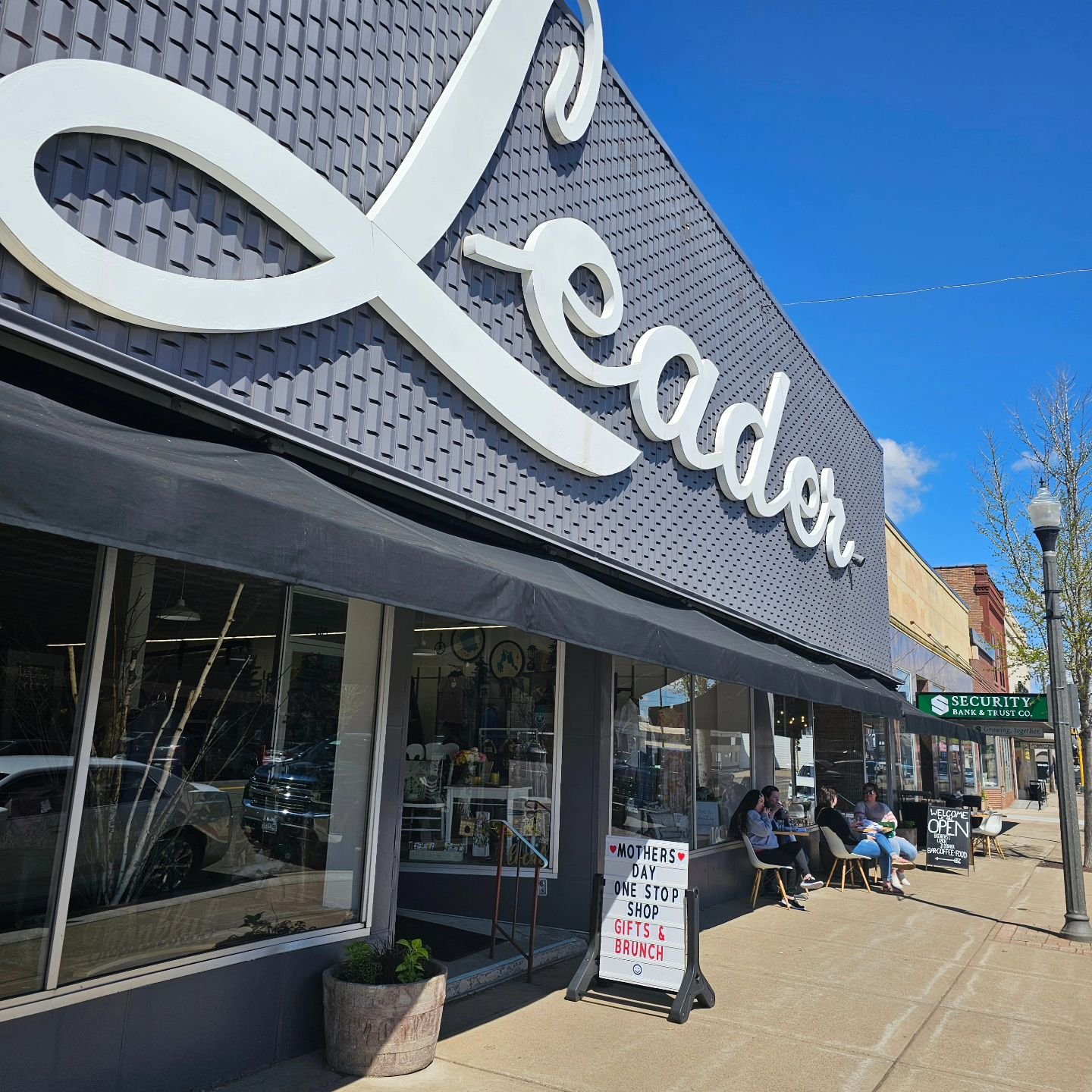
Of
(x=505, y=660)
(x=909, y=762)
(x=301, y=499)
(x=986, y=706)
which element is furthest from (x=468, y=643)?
(x=909, y=762)

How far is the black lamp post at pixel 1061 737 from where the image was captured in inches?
381

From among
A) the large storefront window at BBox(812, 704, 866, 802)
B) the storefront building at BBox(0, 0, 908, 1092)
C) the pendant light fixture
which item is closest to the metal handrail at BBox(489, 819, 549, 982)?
the storefront building at BBox(0, 0, 908, 1092)

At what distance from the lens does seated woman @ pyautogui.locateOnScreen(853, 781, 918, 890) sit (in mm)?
12555

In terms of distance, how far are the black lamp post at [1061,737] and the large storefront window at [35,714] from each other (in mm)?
9373

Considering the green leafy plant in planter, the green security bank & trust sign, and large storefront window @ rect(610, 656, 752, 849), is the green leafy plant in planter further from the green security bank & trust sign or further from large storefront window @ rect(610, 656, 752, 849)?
the green security bank & trust sign

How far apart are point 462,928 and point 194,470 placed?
6.02m

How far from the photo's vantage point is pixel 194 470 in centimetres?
353

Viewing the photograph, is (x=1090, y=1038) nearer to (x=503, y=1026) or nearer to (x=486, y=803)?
(x=503, y=1026)

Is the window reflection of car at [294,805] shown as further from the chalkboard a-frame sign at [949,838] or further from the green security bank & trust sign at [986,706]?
the green security bank & trust sign at [986,706]

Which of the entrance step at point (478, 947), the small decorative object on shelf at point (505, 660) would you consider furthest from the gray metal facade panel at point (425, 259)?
the entrance step at point (478, 947)

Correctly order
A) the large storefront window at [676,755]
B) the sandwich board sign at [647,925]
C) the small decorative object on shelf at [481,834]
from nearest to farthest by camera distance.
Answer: the sandwich board sign at [647,925] < the small decorative object on shelf at [481,834] < the large storefront window at [676,755]

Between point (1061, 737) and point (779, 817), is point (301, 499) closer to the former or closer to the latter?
point (779, 817)

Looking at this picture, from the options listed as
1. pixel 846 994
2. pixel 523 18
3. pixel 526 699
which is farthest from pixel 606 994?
pixel 523 18

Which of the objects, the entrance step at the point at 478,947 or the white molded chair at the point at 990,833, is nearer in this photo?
the entrance step at the point at 478,947
